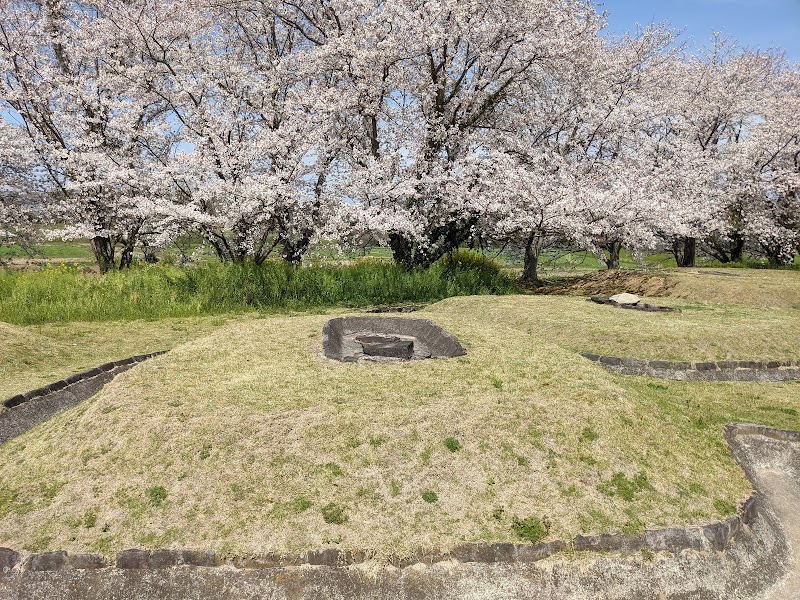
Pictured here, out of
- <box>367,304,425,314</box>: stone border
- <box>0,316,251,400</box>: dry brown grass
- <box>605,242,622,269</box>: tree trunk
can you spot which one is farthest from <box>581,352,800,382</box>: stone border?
<box>605,242,622,269</box>: tree trunk

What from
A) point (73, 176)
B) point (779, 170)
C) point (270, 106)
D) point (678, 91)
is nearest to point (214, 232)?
point (270, 106)

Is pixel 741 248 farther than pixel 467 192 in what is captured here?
Yes

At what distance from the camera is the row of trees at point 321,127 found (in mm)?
18109

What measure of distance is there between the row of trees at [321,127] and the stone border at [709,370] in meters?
9.47

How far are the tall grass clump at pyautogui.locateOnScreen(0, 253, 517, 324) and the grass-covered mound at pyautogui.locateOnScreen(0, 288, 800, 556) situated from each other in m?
7.91

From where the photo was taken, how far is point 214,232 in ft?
62.1

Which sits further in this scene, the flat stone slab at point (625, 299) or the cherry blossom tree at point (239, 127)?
the cherry blossom tree at point (239, 127)

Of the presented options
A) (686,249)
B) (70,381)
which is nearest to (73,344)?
(70,381)

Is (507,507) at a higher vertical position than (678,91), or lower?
lower

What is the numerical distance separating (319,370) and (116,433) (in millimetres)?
2459

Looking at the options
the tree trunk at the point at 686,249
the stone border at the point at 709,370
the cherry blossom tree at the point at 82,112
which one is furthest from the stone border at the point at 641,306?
the tree trunk at the point at 686,249

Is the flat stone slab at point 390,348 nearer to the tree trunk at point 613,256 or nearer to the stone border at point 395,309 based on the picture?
the stone border at point 395,309

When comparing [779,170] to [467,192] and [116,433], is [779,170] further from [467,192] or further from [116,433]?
[116,433]

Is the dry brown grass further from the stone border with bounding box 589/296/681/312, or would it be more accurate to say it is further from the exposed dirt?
the exposed dirt
